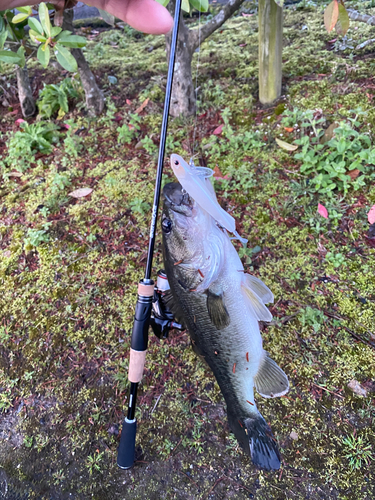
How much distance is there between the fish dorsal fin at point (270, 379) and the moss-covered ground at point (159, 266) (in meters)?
0.58

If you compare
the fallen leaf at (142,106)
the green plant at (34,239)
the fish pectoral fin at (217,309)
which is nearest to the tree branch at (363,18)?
the fallen leaf at (142,106)

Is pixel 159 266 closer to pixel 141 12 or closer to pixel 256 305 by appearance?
pixel 256 305

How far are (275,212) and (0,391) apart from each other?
3.04 m

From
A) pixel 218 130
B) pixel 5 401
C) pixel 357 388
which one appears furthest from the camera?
pixel 218 130

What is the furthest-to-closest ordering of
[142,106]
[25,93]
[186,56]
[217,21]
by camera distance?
1. [25,93]
2. [142,106]
3. [186,56]
4. [217,21]

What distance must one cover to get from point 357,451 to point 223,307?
4.83 ft

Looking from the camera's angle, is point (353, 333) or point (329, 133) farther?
point (329, 133)

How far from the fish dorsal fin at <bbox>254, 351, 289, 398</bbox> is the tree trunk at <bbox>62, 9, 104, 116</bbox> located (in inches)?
154

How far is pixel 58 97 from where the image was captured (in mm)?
4309

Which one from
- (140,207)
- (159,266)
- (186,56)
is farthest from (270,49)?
(159,266)

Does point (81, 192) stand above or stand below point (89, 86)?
below

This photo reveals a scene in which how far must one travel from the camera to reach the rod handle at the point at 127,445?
2.08m

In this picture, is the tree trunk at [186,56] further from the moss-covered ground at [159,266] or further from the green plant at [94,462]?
the green plant at [94,462]

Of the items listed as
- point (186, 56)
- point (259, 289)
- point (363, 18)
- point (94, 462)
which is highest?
point (363, 18)
